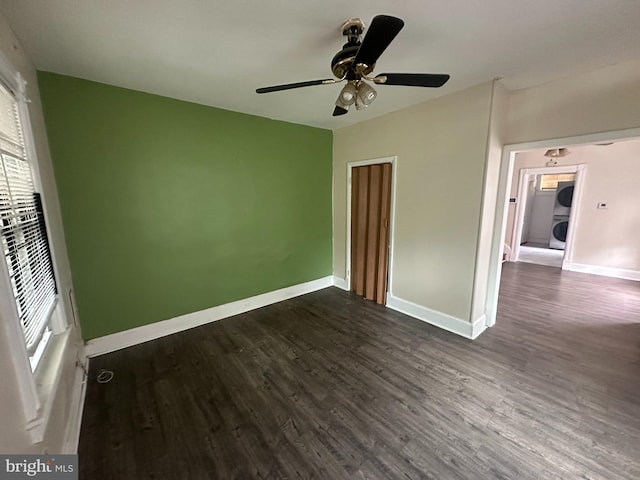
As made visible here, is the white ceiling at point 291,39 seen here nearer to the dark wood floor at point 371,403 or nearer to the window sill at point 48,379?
the window sill at point 48,379

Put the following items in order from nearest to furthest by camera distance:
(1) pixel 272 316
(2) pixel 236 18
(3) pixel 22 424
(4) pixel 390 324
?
(3) pixel 22 424, (2) pixel 236 18, (4) pixel 390 324, (1) pixel 272 316

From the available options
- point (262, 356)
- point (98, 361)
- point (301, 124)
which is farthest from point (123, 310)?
point (301, 124)

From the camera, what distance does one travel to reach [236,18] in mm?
1449

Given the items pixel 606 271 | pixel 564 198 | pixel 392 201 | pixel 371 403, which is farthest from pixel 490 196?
pixel 564 198

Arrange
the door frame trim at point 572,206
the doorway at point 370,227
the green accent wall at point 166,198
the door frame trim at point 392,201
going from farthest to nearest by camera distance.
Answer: the door frame trim at point 572,206 → the doorway at point 370,227 → the door frame trim at point 392,201 → the green accent wall at point 166,198

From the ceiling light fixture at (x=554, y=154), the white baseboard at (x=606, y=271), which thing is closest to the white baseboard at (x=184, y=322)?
the ceiling light fixture at (x=554, y=154)

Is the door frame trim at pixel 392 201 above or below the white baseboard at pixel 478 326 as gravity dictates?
above

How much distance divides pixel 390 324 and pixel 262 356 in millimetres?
1514

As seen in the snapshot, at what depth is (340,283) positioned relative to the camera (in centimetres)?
424

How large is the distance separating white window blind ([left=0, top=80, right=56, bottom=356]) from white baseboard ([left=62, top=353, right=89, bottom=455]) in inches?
23.1

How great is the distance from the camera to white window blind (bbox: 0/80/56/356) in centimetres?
122

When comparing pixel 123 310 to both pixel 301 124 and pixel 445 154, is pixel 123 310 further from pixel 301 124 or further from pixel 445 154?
pixel 445 154

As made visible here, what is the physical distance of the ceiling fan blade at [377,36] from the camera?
1079 mm
